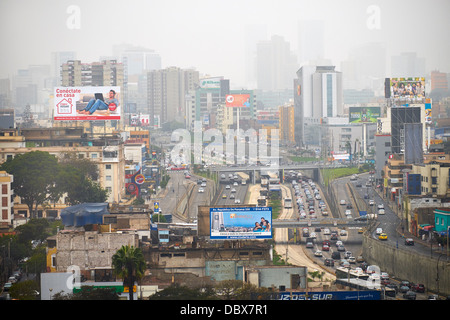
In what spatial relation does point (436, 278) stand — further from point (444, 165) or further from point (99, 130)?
point (99, 130)

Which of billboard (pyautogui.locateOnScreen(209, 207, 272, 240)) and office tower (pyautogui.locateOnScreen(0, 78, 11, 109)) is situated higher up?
office tower (pyautogui.locateOnScreen(0, 78, 11, 109))

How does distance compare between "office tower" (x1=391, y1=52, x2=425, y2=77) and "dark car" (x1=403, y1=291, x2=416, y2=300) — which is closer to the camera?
"dark car" (x1=403, y1=291, x2=416, y2=300)

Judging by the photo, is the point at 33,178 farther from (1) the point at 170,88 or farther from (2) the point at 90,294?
(1) the point at 170,88

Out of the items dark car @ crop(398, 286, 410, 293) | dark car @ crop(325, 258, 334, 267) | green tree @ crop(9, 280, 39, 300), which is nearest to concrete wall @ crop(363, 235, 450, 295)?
dark car @ crop(398, 286, 410, 293)

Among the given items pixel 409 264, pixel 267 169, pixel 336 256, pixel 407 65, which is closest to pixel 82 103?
pixel 267 169

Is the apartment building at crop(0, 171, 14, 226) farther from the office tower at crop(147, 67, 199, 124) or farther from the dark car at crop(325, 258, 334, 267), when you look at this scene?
the office tower at crop(147, 67, 199, 124)
